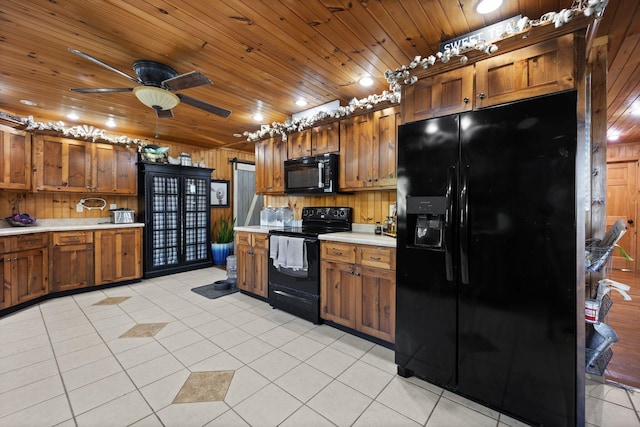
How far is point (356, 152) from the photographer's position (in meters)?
2.95

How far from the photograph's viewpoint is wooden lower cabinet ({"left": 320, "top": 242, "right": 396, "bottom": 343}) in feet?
7.61

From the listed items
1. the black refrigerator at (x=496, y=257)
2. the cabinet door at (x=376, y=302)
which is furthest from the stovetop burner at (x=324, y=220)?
the black refrigerator at (x=496, y=257)

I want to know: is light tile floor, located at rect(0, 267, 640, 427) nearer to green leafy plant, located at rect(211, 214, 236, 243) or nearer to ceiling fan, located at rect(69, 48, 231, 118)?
ceiling fan, located at rect(69, 48, 231, 118)

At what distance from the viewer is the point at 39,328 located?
2.72m

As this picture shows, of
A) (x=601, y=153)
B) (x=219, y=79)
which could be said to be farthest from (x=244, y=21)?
(x=601, y=153)

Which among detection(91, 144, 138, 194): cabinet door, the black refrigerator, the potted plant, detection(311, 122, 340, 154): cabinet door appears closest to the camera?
the black refrigerator

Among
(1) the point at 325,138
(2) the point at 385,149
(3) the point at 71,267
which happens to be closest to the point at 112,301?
(3) the point at 71,267

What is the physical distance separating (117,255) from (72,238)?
0.59 metres

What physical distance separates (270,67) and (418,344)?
2.67 meters

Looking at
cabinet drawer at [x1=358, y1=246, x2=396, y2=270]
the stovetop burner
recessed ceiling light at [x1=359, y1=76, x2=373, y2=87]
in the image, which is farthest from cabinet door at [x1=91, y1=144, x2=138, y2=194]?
cabinet drawer at [x1=358, y1=246, x2=396, y2=270]

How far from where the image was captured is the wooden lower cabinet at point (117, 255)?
3.98 m

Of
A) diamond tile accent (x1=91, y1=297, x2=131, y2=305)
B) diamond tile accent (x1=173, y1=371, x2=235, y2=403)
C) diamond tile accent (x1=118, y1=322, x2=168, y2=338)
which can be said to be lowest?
diamond tile accent (x1=173, y1=371, x2=235, y2=403)

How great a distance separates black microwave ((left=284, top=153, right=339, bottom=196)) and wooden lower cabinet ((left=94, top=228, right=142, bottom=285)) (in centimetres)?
274

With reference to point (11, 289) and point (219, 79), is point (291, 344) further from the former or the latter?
point (11, 289)
